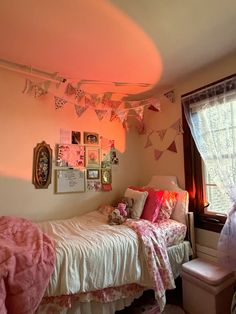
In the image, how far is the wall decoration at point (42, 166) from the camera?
2726mm

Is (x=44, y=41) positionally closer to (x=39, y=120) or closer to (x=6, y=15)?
(x=6, y=15)

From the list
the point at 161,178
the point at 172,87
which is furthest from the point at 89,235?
the point at 172,87

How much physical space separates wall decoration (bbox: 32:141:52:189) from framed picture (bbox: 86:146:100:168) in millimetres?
529

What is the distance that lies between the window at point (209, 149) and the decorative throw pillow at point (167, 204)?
21 cm

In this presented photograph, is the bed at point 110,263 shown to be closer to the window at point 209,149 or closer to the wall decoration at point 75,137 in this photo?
the window at point 209,149

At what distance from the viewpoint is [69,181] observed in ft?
9.68

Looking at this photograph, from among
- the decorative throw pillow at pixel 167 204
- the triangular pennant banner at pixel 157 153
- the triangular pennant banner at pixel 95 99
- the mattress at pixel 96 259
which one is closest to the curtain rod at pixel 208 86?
the triangular pennant banner at pixel 157 153

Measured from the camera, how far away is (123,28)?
70.3 inches

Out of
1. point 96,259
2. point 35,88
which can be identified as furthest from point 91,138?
point 96,259

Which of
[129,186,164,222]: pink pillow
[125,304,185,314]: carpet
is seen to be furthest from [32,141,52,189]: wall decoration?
[125,304,185,314]: carpet

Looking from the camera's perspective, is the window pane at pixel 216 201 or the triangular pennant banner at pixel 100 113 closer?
the window pane at pixel 216 201

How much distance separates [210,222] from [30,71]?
253cm

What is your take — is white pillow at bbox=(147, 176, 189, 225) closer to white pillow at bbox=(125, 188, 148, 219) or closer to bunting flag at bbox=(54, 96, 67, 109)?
white pillow at bbox=(125, 188, 148, 219)

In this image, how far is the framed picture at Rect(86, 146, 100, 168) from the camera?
3118 mm
